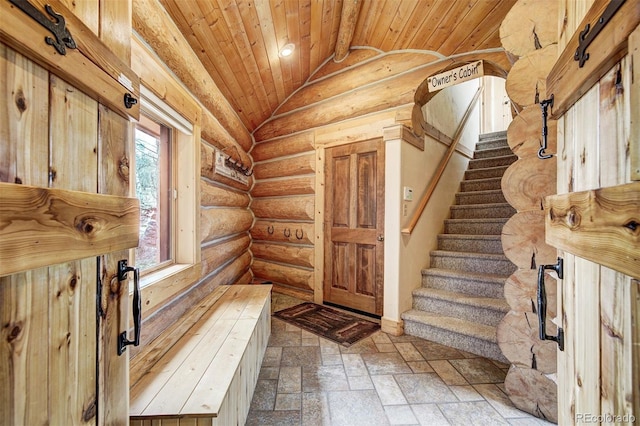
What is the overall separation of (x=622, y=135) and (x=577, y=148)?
0.82ft

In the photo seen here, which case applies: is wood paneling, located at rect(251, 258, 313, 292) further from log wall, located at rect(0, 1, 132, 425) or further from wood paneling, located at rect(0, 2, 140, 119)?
wood paneling, located at rect(0, 2, 140, 119)

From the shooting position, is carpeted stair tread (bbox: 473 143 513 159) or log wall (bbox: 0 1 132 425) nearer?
log wall (bbox: 0 1 132 425)

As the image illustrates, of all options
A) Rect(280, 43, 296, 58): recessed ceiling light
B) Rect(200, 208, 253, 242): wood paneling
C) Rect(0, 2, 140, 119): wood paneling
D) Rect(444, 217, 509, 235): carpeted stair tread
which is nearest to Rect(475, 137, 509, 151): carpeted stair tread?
Rect(444, 217, 509, 235): carpeted stair tread

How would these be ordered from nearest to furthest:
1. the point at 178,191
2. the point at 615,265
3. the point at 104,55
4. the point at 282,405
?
1. the point at 615,265
2. the point at 104,55
3. the point at 282,405
4. the point at 178,191

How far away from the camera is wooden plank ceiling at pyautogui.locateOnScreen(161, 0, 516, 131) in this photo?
6.45 ft

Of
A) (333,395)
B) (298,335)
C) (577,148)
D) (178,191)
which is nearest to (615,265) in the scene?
(577,148)

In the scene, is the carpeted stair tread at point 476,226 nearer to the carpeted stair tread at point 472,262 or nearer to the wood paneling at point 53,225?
the carpeted stair tread at point 472,262

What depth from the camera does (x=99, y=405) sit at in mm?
760

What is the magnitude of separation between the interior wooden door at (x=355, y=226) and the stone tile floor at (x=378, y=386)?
62 centimetres

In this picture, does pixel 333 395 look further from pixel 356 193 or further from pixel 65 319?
pixel 356 193

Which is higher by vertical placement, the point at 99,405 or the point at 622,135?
the point at 622,135

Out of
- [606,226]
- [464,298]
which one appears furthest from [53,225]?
[464,298]

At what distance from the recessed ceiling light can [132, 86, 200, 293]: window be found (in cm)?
137

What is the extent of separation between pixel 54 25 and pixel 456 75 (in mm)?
2579
